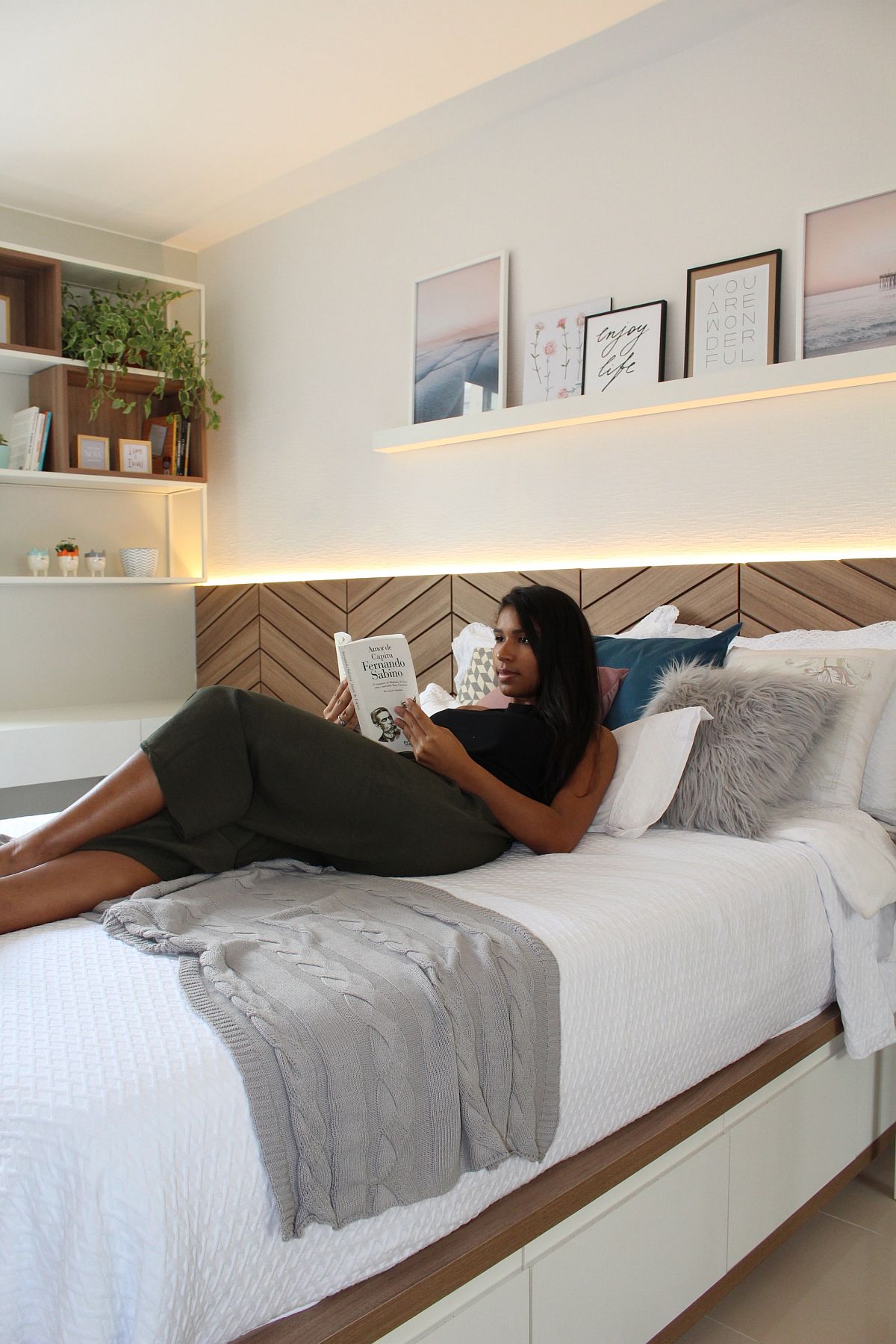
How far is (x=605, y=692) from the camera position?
2352 millimetres

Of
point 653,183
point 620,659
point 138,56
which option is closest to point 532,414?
point 653,183

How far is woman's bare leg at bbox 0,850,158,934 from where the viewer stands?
1.46m

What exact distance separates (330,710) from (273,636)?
1.77m

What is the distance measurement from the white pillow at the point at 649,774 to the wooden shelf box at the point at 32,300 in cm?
271

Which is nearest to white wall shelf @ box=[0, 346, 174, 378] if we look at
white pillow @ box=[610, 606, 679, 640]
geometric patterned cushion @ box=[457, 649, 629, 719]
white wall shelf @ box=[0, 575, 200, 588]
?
white wall shelf @ box=[0, 575, 200, 588]

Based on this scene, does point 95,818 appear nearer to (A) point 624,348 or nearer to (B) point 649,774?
(B) point 649,774

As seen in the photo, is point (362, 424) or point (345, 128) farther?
point (362, 424)

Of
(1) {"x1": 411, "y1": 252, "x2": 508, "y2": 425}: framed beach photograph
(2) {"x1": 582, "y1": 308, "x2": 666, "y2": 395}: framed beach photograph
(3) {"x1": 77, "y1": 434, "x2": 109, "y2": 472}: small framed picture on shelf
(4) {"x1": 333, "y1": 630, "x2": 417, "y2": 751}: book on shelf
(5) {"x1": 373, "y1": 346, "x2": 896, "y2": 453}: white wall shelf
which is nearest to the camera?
(4) {"x1": 333, "y1": 630, "x2": 417, "y2": 751}: book on shelf

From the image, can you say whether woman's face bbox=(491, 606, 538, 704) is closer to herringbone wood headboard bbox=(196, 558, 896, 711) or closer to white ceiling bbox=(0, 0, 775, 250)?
herringbone wood headboard bbox=(196, 558, 896, 711)

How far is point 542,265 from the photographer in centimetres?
310

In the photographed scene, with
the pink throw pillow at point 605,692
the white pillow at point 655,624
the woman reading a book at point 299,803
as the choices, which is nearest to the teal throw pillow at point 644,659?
the pink throw pillow at point 605,692

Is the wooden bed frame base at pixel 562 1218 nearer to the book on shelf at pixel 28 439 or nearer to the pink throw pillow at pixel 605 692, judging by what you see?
the pink throw pillow at pixel 605 692

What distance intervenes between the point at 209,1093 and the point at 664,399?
2.18 meters

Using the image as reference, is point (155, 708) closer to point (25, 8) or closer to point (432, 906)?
point (25, 8)
